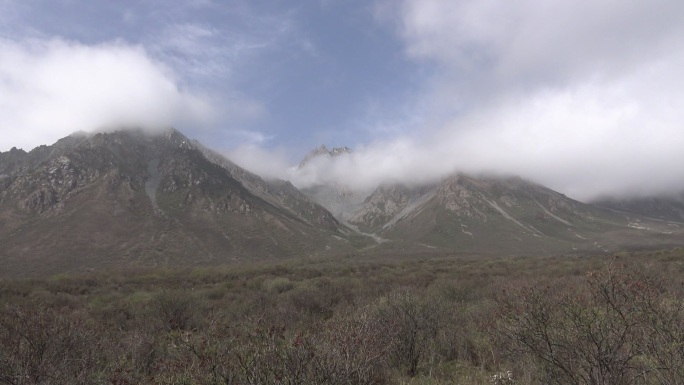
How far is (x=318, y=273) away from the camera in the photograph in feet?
305

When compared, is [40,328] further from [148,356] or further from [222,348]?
[222,348]

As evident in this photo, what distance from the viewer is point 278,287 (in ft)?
204

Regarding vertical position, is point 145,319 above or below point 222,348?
below

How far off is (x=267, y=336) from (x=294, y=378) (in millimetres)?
1326

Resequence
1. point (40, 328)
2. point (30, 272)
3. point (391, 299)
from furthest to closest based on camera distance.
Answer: point (30, 272)
point (391, 299)
point (40, 328)

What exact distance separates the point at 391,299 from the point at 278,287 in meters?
41.2

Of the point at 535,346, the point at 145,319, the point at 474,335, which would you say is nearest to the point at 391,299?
the point at 474,335

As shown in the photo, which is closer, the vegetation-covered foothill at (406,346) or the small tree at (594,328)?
the vegetation-covered foothill at (406,346)

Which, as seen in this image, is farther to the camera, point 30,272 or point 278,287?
point 30,272

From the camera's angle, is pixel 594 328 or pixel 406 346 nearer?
pixel 594 328

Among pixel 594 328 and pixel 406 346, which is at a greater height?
pixel 594 328

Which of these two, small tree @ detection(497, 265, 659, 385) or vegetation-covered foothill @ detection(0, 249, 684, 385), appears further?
small tree @ detection(497, 265, 659, 385)

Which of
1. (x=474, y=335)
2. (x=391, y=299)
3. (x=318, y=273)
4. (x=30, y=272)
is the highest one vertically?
(x=391, y=299)

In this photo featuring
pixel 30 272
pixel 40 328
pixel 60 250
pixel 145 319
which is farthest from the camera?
pixel 60 250
